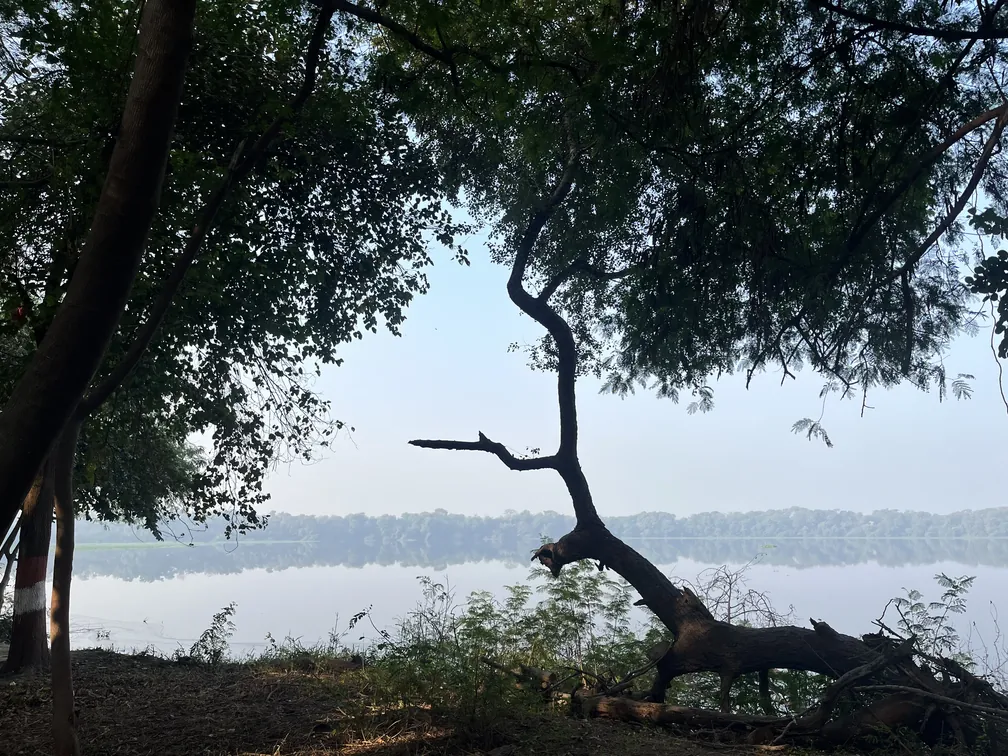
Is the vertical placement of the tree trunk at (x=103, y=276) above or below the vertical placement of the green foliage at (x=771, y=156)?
below

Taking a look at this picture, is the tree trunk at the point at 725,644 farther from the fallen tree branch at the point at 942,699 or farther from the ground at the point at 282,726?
the ground at the point at 282,726

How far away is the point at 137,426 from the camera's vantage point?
6766mm

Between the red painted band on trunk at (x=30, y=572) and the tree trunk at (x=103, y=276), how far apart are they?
5443mm

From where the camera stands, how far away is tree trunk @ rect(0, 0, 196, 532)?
8.29 ft

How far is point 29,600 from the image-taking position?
6.94 metres

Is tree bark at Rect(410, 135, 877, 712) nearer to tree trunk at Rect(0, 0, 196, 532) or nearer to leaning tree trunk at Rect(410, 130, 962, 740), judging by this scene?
leaning tree trunk at Rect(410, 130, 962, 740)

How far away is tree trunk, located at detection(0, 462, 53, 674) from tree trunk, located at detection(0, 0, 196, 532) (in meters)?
4.47

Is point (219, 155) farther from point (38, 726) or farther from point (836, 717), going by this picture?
point (836, 717)

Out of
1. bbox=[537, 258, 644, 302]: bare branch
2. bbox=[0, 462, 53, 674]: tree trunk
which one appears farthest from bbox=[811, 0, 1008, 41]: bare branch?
bbox=[0, 462, 53, 674]: tree trunk

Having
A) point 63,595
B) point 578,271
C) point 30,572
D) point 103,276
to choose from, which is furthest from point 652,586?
point 30,572

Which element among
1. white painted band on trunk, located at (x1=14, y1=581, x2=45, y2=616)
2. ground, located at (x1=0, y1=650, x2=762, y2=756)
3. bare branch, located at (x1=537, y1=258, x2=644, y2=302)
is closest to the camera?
ground, located at (x1=0, y1=650, x2=762, y2=756)

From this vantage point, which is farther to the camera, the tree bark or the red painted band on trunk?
the red painted band on trunk

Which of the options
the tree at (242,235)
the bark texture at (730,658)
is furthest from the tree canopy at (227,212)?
the bark texture at (730,658)

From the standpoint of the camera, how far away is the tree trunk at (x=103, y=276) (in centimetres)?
253
